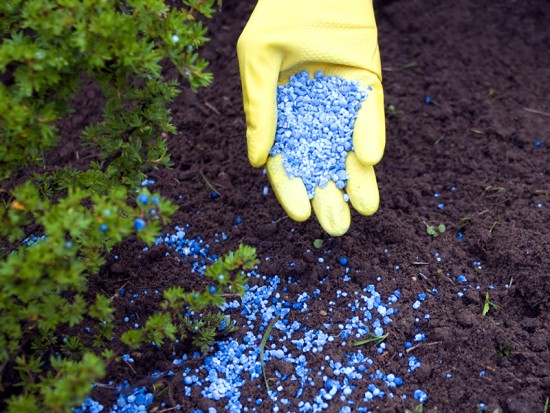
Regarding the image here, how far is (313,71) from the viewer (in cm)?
291

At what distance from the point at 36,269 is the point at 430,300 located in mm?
1557

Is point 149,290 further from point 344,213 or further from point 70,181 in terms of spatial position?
point 344,213

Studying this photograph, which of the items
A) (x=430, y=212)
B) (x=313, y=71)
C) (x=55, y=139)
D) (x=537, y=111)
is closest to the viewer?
(x=55, y=139)

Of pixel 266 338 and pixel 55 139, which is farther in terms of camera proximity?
pixel 266 338

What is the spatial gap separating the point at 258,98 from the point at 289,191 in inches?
15.3

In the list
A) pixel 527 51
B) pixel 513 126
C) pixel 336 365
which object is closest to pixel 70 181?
pixel 336 365

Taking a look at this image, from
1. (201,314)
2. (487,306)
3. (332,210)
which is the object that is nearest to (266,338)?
(201,314)

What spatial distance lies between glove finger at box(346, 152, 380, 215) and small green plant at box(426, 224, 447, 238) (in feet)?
1.24

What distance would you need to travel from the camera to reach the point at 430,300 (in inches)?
106

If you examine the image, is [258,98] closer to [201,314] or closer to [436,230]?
[201,314]

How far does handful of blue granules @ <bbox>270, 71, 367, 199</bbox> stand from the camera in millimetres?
2727

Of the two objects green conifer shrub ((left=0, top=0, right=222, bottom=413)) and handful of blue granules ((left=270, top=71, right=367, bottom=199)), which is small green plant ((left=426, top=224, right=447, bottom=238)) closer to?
handful of blue granules ((left=270, top=71, right=367, bottom=199))

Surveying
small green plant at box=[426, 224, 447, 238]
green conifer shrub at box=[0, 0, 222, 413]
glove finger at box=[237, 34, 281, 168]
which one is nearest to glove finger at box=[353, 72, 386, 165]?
glove finger at box=[237, 34, 281, 168]

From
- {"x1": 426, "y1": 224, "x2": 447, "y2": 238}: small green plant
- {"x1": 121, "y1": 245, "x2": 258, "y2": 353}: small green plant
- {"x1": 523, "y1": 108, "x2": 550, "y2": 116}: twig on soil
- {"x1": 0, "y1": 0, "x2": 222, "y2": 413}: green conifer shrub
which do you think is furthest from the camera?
{"x1": 523, "y1": 108, "x2": 550, "y2": 116}: twig on soil
